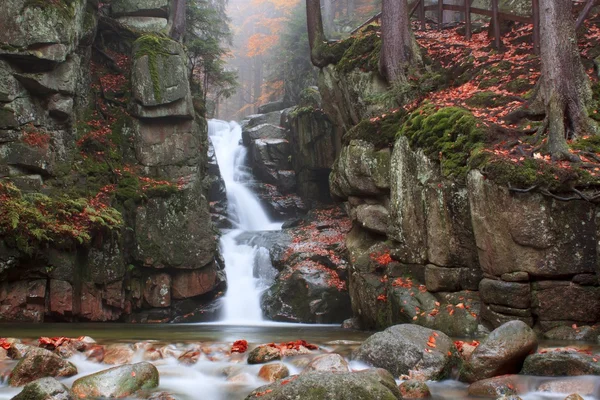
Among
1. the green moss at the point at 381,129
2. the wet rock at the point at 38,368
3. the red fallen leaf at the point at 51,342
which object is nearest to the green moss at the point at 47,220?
the red fallen leaf at the point at 51,342

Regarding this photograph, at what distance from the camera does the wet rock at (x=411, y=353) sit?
593cm

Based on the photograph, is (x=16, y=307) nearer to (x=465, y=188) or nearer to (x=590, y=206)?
(x=465, y=188)

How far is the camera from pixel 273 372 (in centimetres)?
605

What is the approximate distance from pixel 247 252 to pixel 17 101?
27.0ft

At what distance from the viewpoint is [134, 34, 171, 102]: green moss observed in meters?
15.4

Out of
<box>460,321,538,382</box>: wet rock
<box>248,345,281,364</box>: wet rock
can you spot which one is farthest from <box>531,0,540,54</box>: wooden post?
<box>248,345,281,364</box>: wet rock

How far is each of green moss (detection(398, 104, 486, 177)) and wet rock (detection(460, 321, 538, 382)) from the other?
3747mm

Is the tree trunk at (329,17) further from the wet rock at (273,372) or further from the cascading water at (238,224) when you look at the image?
the wet rock at (273,372)

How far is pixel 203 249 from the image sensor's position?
14648 millimetres

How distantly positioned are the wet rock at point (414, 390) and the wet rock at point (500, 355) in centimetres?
64

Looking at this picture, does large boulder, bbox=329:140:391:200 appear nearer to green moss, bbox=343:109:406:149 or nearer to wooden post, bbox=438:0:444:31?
green moss, bbox=343:109:406:149

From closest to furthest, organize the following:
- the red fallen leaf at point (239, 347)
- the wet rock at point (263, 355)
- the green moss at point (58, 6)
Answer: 1. the wet rock at point (263, 355)
2. the red fallen leaf at point (239, 347)
3. the green moss at point (58, 6)

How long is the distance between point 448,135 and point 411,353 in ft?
16.5

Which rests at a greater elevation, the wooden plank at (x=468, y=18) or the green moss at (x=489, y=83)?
the wooden plank at (x=468, y=18)
